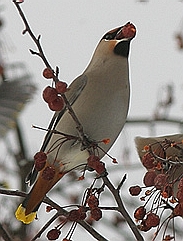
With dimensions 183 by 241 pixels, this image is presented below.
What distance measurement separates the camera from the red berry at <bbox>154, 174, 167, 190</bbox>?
1.53 m

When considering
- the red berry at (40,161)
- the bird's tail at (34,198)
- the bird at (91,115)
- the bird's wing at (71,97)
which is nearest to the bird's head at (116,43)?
the bird at (91,115)

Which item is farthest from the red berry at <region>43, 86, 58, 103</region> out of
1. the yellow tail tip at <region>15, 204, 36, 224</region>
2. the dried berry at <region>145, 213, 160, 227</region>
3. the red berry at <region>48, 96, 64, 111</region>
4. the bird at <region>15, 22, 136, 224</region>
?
the yellow tail tip at <region>15, 204, 36, 224</region>

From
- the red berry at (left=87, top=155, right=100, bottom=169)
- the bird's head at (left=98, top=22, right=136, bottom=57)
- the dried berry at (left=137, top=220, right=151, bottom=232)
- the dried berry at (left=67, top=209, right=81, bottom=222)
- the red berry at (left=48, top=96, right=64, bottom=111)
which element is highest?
the red berry at (left=48, top=96, right=64, bottom=111)

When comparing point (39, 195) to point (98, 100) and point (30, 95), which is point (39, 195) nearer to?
point (98, 100)

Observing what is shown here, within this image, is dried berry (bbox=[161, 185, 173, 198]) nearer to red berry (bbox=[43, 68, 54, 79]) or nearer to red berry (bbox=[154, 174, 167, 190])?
red berry (bbox=[154, 174, 167, 190])

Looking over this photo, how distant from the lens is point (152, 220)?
1.56 meters

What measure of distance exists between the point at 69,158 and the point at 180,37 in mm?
1458

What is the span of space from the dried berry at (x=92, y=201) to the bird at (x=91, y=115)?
446 mm

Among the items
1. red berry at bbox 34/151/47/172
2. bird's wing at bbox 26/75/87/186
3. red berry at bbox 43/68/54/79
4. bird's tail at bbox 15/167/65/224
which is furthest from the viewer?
bird's wing at bbox 26/75/87/186

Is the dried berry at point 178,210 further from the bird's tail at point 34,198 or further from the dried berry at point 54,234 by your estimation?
the bird's tail at point 34,198

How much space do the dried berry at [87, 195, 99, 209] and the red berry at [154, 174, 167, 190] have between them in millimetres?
160

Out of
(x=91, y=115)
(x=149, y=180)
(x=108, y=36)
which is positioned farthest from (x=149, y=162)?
(x=108, y=36)

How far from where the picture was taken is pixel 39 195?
2092 mm

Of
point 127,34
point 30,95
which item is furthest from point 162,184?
point 30,95
